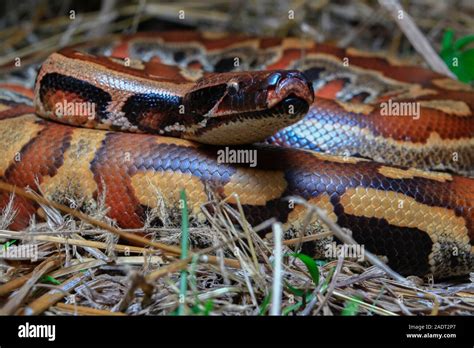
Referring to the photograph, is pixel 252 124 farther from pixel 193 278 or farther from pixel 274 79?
pixel 193 278

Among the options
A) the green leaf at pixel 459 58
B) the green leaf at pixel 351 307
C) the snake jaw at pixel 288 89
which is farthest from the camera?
the green leaf at pixel 459 58

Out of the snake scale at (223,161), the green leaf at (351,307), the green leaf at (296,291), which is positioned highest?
the snake scale at (223,161)

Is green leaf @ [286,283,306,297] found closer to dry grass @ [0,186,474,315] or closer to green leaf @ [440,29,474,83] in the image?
dry grass @ [0,186,474,315]

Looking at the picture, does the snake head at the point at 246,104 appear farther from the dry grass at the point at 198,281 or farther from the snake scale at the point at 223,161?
the dry grass at the point at 198,281

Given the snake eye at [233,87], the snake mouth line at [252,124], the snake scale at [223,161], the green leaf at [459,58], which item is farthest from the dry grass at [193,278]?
the green leaf at [459,58]

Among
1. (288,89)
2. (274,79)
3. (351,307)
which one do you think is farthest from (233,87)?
(351,307)

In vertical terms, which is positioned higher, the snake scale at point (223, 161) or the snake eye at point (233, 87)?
the snake eye at point (233, 87)

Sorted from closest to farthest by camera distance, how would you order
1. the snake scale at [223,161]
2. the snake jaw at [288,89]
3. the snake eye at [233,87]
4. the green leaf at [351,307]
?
1. the green leaf at [351,307]
2. the snake jaw at [288,89]
3. the snake eye at [233,87]
4. the snake scale at [223,161]
